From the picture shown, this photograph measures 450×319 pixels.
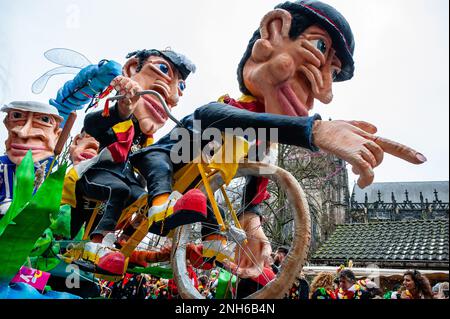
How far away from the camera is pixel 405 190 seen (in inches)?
1072

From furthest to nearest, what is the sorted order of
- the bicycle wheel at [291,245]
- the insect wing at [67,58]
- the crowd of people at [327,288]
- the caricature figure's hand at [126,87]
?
the crowd of people at [327,288] < the insect wing at [67,58] < the caricature figure's hand at [126,87] < the bicycle wheel at [291,245]

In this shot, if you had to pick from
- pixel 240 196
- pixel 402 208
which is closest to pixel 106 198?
pixel 240 196

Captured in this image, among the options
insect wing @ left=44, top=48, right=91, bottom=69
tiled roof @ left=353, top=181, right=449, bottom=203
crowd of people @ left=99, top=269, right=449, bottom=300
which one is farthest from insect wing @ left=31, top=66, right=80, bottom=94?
tiled roof @ left=353, top=181, right=449, bottom=203

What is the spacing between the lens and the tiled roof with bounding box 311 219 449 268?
5.74 m

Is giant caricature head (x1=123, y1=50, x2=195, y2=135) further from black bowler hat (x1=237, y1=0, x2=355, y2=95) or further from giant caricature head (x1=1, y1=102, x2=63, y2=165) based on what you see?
black bowler hat (x1=237, y1=0, x2=355, y2=95)

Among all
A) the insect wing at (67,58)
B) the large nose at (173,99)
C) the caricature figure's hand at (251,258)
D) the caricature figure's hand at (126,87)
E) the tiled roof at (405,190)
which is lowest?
the caricature figure's hand at (251,258)

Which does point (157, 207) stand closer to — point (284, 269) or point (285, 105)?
point (284, 269)

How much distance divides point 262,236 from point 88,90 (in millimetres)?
1413

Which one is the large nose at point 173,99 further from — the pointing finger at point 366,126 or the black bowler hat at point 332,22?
the pointing finger at point 366,126

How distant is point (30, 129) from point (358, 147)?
6.48ft

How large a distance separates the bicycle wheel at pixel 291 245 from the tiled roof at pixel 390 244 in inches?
173

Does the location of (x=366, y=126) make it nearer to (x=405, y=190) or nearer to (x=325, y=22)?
(x=325, y=22)

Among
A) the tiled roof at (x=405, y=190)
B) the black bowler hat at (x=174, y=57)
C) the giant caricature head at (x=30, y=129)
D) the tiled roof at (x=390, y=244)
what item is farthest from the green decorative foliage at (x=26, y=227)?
the tiled roof at (x=405, y=190)

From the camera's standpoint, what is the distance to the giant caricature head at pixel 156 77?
2.52 meters
